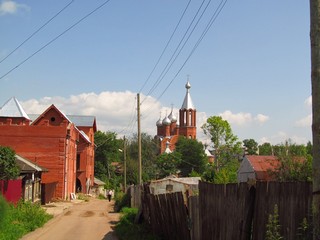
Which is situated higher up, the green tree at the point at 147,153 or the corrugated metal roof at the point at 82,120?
the corrugated metal roof at the point at 82,120

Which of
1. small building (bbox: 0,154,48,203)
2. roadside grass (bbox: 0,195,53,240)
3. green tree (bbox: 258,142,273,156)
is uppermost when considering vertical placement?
green tree (bbox: 258,142,273,156)

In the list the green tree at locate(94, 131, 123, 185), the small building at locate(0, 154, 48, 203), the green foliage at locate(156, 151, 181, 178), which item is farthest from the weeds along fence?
the green foliage at locate(156, 151, 181, 178)

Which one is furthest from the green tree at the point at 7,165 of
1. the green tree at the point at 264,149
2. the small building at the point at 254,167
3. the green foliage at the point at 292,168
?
the green tree at the point at 264,149

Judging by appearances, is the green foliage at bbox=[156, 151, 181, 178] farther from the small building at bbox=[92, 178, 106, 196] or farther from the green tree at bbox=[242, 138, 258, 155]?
the green tree at bbox=[242, 138, 258, 155]

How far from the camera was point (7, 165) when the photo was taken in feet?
91.3

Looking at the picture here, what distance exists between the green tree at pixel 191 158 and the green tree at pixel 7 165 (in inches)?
2821

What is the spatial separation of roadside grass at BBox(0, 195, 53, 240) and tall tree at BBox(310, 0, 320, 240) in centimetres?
1226

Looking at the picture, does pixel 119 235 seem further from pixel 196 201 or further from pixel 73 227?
pixel 196 201

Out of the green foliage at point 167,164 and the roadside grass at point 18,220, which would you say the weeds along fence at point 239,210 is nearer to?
the roadside grass at point 18,220

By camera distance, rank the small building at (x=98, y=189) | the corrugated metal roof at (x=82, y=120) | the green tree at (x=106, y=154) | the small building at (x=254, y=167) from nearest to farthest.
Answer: the small building at (x=254, y=167)
the small building at (x=98, y=189)
the corrugated metal roof at (x=82, y=120)
the green tree at (x=106, y=154)

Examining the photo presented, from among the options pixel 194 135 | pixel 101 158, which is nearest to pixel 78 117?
pixel 101 158

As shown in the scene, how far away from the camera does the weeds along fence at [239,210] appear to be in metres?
6.83

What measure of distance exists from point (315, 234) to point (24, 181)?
27.0 m

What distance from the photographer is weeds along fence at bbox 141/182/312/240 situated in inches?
269
